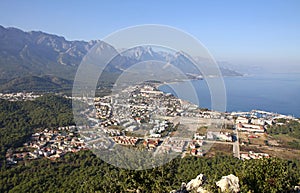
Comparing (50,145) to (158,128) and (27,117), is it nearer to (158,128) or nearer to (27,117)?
(27,117)

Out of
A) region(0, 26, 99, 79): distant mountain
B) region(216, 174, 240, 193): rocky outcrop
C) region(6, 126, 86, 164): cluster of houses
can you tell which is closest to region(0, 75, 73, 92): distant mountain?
region(0, 26, 99, 79): distant mountain

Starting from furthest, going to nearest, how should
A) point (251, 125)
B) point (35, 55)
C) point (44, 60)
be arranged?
1. point (35, 55)
2. point (44, 60)
3. point (251, 125)

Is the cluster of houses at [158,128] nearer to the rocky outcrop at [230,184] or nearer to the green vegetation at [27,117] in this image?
the rocky outcrop at [230,184]

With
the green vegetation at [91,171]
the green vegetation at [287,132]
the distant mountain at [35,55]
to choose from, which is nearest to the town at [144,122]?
the green vegetation at [91,171]

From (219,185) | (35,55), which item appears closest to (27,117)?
(219,185)

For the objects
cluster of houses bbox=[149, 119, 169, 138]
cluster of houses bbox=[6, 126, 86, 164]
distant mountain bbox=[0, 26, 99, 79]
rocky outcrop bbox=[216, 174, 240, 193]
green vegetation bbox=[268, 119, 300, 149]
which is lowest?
green vegetation bbox=[268, 119, 300, 149]

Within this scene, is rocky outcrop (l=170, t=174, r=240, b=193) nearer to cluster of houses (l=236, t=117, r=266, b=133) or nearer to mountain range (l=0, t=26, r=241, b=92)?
mountain range (l=0, t=26, r=241, b=92)
